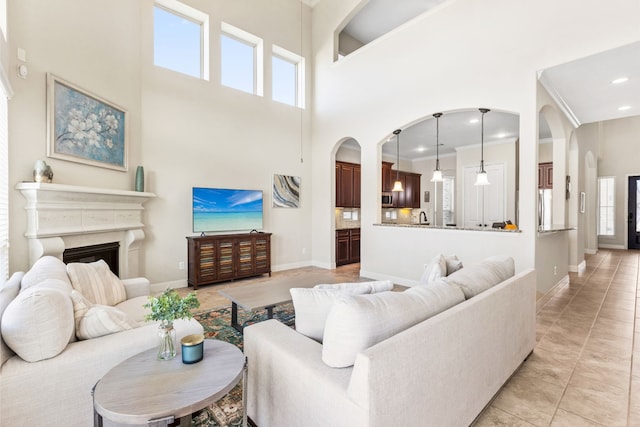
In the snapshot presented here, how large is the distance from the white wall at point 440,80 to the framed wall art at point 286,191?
45 centimetres

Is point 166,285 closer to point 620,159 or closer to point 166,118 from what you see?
point 166,118

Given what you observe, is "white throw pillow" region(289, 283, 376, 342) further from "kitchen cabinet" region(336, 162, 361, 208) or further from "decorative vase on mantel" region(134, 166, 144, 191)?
"kitchen cabinet" region(336, 162, 361, 208)

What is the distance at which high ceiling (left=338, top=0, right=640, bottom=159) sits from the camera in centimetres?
347

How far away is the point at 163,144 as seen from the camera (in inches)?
185

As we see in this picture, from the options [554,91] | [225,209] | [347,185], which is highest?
[554,91]

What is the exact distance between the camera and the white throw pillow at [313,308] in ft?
5.23

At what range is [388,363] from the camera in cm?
112

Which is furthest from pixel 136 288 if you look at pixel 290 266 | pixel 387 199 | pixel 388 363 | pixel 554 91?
pixel 387 199

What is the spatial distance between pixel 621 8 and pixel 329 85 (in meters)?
4.34

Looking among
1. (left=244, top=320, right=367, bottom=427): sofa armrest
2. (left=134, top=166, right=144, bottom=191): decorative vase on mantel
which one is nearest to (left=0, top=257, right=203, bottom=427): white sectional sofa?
(left=244, top=320, right=367, bottom=427): sofa armrest

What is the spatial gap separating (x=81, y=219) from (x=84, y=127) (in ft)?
3.47

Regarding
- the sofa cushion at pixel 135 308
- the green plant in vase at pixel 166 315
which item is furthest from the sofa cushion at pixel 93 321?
the sofa cushion at pixel 135 308

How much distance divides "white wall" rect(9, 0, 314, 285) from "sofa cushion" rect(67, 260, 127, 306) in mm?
835

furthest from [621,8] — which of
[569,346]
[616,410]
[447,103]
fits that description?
[616,410]
